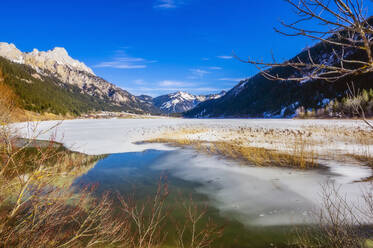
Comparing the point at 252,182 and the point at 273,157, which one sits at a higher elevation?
the point at 273,157

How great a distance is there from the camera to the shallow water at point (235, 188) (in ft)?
14.4

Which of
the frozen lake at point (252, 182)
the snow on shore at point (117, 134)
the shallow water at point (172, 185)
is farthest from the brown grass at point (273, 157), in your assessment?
the snow on shore at point (117, 134)

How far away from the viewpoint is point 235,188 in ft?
23.0

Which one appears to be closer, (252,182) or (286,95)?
(252,182)

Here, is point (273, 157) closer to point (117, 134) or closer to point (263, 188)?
point (263, 188)

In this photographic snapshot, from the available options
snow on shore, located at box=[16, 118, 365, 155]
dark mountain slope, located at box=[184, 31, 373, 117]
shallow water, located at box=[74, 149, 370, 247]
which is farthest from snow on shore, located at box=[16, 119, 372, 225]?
dark mountain slope, located at box=[184, 31, 373, 117]

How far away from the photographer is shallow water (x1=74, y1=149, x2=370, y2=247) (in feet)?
14.4

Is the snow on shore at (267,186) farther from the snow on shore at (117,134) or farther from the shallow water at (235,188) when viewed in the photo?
the snow on shore at (117,134)

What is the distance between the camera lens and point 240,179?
7.82 metres

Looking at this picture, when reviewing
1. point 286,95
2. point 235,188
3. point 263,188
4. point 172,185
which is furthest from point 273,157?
point 286,95

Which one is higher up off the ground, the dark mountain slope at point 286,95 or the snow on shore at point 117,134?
the dark mountain slope at point 286,95

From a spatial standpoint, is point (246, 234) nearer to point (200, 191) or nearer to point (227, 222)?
point (227, 222)

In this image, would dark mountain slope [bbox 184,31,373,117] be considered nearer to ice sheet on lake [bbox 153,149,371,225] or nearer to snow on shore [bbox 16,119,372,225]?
snow on shore [bbox 16,119,372,225]

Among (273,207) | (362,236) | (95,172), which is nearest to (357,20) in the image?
(362,236)
